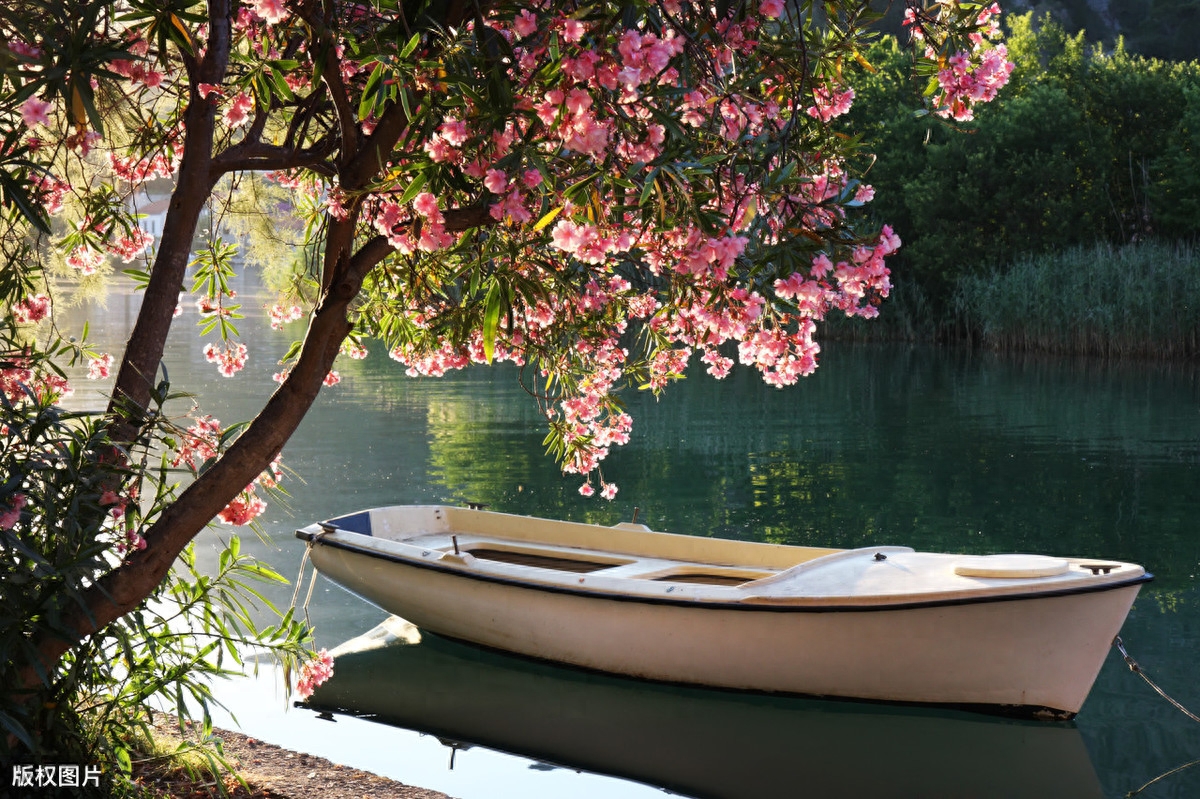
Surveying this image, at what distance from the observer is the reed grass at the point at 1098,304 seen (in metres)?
25.0

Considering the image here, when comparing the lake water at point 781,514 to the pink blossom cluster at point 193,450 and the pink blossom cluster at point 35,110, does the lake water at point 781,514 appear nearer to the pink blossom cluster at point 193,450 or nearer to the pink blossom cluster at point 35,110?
the pink blossom cluster at point 193,450

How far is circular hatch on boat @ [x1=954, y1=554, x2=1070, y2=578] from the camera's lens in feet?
21.1

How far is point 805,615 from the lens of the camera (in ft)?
21.7

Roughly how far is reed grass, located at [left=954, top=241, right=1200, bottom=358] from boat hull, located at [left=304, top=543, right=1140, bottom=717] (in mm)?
20471

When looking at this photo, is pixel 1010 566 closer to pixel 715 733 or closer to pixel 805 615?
pixel 805 615

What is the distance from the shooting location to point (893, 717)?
22.3 feet

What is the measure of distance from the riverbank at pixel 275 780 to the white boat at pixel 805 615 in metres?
2.31

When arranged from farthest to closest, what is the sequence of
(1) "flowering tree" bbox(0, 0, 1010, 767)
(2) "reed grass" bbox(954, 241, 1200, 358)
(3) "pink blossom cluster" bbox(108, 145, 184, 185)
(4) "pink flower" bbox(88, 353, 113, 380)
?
1. (2) "reed grass" bbox(954, 241, 1200, 358)
2. (4) "pink flower" bbox(88, 353, 113, 380)
3. (3) "pink blossom cluster" bbox(108, 145, 184, 185)
4. (1) "flowering tree" bbox(0, 0, 1010, 767)

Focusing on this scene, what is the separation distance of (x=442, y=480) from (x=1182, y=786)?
9.00 m

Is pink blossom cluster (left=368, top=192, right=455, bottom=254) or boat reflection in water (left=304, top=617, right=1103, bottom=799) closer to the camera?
pink blossom cluster (left=368, top=192, right=455, bottom=254)

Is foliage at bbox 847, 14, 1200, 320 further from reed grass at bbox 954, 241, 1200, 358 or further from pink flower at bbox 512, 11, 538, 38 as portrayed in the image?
pink flower at bbox 512, 11, 538, 38

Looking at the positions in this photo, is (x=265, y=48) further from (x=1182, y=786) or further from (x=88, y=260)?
(x=1182, y=786)

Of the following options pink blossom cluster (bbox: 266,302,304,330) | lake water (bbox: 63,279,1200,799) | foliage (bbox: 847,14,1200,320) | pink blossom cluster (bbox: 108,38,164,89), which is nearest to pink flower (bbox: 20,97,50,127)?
pink blossom cluster (bbox: 108,38,164,89)

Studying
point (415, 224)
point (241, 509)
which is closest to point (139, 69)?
point (415, 224)
